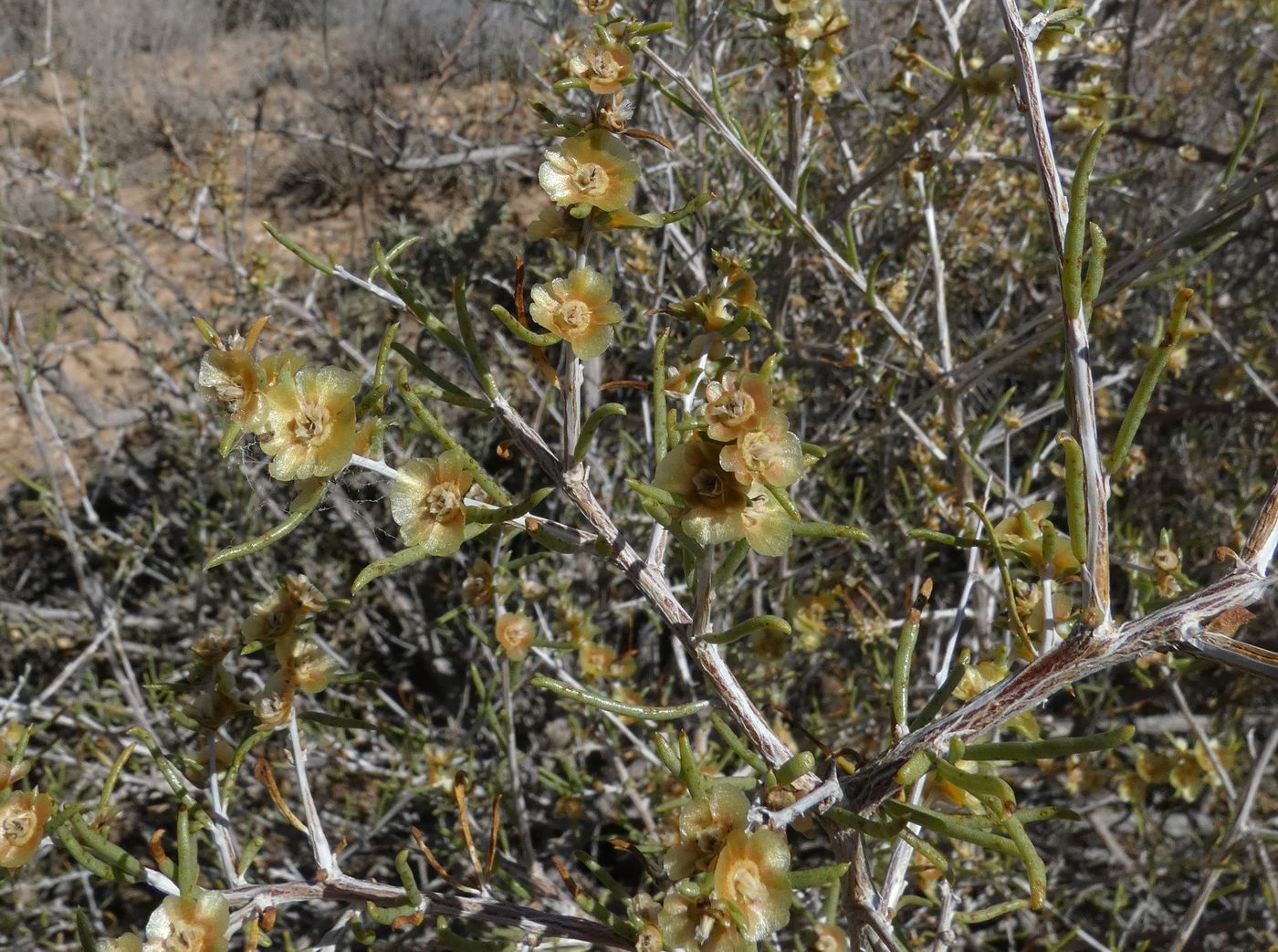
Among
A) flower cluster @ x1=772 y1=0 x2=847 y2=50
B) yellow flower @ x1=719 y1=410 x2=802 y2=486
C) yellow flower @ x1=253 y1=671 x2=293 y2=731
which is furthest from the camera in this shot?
flower cluster @ x1=772 y1=0 x2=847 y2=50

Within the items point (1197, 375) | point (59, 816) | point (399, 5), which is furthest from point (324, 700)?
point (399, 5)

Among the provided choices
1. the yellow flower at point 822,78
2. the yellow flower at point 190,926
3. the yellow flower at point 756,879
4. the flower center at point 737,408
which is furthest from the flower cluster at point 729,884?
the yellow flower at point 822,78

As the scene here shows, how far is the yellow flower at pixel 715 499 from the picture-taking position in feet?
2.67

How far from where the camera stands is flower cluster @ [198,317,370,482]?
2.98 ft

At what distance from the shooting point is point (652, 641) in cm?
318

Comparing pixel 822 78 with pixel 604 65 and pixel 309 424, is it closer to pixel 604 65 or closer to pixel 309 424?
pixel 604 65

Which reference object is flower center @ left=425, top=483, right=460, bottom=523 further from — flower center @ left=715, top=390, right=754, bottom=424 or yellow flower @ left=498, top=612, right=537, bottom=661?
yellow flower @ left=498, top=612, right=537, bottom=661

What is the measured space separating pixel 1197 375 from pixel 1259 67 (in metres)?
2.00

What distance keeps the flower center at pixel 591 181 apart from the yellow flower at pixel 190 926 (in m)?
0.92

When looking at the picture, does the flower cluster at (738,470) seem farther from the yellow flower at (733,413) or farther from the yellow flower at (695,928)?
the yellow flower at (695,928)

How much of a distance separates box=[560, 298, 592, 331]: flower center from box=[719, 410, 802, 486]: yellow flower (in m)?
0.32

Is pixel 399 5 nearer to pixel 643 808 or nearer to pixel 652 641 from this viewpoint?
pixel 652 641

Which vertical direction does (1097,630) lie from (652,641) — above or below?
above

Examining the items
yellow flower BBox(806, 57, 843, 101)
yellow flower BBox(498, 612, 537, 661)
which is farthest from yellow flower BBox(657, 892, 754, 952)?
yellow flower BBox(806, 57, 843, 101)
